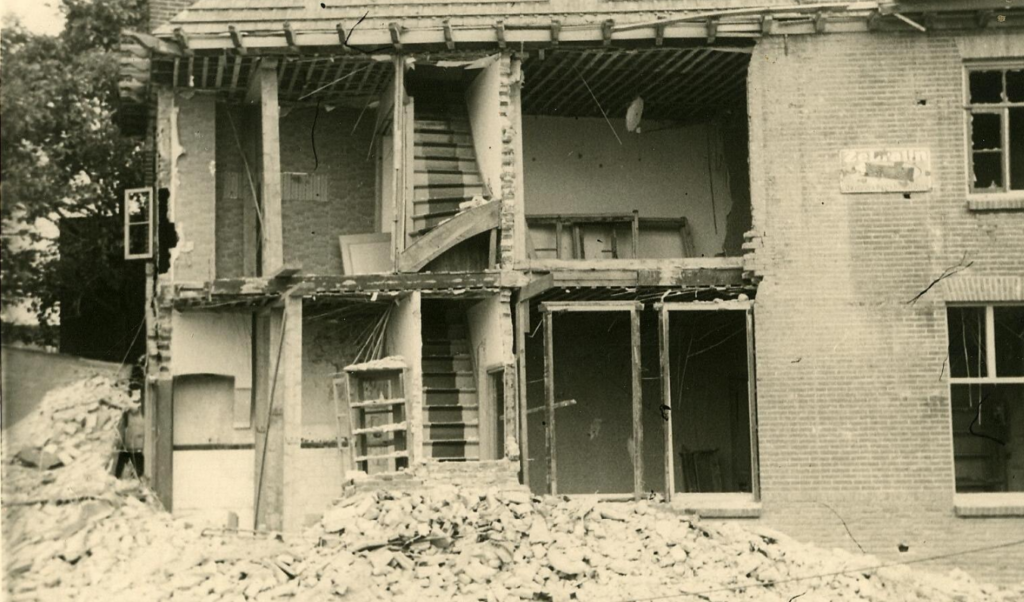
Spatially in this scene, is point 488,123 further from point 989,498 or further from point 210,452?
point 989,498

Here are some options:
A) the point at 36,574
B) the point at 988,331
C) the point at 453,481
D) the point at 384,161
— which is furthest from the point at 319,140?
the point at 988,331

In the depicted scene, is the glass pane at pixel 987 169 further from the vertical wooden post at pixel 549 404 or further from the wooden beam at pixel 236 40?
the wooden beam at pixel 236 40

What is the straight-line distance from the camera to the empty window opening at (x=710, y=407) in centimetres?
1945

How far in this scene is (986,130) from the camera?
18.6 metres

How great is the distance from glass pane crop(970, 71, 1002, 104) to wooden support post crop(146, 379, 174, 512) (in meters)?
11.7

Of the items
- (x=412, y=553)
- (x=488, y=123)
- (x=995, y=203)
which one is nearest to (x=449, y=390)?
(x=412, y=553)

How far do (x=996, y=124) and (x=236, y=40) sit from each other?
10.8 meters

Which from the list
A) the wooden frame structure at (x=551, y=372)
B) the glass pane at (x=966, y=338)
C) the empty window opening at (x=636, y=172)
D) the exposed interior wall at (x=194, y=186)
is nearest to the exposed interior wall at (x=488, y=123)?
the empty window opening at (x=636, y=172)

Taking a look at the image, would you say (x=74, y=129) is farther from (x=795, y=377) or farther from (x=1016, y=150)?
(x=1016, y=150)

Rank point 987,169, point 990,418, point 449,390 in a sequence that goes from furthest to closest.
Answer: point 987,169 → point 990,418 → point 449,390

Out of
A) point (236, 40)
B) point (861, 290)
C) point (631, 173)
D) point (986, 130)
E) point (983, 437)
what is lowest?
point (983, 437)

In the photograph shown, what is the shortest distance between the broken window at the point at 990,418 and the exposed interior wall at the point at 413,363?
7.67 metres

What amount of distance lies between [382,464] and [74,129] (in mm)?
10031

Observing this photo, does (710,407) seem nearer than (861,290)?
No
